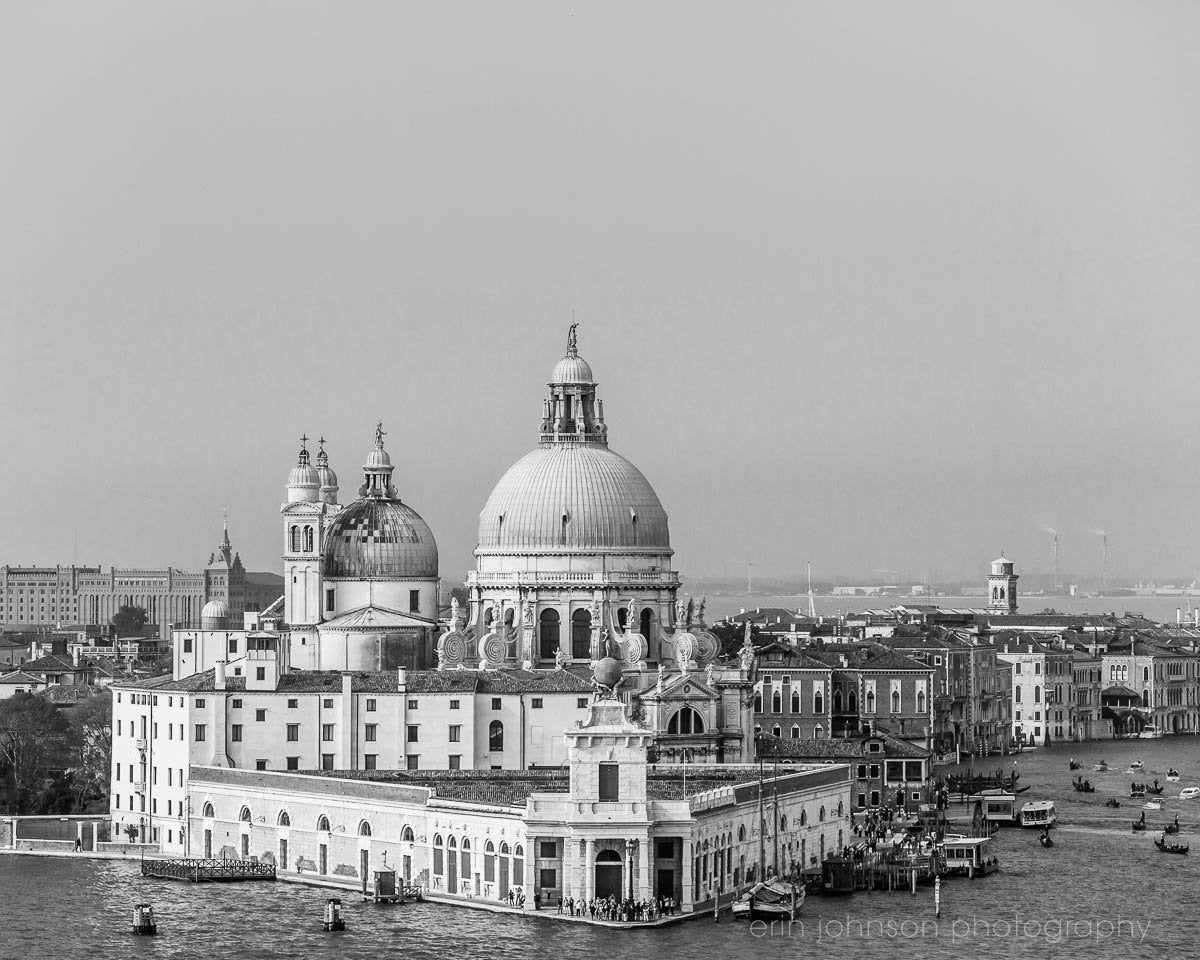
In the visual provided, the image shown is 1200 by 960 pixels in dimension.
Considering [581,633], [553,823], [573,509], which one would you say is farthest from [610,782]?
[573,509]

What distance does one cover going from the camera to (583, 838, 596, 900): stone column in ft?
188

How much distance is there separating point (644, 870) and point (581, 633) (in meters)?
24.7

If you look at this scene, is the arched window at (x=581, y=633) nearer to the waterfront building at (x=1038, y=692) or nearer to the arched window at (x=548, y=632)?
the arched window at (x=548, y=632)

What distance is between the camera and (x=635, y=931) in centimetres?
Result: 5594

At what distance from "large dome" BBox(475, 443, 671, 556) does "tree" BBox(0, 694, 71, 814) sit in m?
12.4

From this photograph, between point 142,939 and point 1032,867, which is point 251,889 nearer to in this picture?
point 142,939

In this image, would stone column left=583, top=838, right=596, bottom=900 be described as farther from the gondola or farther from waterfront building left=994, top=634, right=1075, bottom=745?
waterfront building left=994, top=634, right=1075, bottom=745

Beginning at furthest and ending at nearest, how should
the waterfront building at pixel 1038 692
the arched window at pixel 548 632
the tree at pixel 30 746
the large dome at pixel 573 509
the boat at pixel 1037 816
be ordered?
the waterfront building at pixel 1038 692 < the large dome at pixel 573 509 < the arched window at pixel 548 632 < the tree at pixel 30 746 < the boat at pixel 1037 816

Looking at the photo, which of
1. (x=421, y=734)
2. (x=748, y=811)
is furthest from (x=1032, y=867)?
(x=421, y=734)

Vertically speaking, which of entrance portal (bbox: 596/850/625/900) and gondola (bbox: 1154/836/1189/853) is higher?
entrance portal (bbox: 596/850/625/900)

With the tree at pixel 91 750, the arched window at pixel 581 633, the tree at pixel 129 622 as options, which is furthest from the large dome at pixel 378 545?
the tree at pixel 129 622

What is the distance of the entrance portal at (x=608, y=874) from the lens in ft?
189

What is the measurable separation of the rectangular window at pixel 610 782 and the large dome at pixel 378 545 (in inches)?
1033

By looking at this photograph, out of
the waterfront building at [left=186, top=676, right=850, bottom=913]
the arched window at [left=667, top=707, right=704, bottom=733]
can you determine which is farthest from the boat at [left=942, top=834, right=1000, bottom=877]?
the arched window at [left=667, top=707, right=704, bottom=733]
